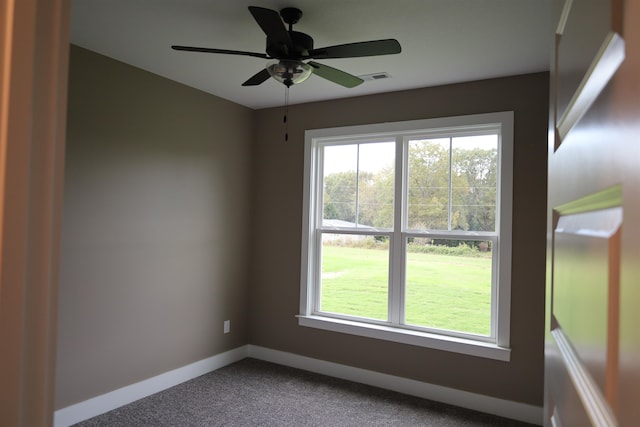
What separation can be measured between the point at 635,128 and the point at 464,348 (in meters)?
3.40

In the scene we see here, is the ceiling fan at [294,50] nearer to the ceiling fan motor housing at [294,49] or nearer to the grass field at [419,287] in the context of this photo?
the ceiling fan motor housing at [294,49]

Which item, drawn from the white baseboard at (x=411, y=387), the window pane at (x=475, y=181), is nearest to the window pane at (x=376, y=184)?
the window pane at (x=475, y=181)

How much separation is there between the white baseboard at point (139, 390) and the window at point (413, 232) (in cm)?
87

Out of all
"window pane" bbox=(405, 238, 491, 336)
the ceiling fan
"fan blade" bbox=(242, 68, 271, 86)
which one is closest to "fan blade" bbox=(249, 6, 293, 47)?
the ceiling fan

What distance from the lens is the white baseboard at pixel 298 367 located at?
10.3ft

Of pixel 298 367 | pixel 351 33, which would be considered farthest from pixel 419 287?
pixel 351 33

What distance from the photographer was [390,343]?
151 inches

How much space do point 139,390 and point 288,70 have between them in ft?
9.08

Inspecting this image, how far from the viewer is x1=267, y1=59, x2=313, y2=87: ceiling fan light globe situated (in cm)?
239

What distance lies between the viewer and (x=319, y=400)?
3537 millimetres

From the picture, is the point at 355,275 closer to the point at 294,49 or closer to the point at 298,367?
the point at 298,367

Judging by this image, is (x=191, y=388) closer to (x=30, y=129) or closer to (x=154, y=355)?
(x=154, y=355)

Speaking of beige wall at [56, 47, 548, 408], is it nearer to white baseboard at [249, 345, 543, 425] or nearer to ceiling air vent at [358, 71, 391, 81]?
white baseboard at [249, 345, 543, 425]

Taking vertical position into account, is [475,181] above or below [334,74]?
below
